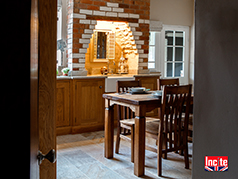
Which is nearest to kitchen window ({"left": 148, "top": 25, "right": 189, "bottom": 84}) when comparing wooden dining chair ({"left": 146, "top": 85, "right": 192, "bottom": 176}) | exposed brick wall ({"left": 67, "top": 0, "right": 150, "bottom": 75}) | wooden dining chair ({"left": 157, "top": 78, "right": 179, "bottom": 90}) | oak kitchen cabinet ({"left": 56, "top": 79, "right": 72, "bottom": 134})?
exposed brick wall ({"left": 67, "top": 0, "right": 150, "bottom": 75})

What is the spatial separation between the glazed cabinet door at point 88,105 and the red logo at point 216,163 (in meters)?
3.35

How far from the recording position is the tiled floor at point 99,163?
9.93 feet

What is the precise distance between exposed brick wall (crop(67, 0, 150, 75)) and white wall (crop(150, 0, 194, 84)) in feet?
3.10

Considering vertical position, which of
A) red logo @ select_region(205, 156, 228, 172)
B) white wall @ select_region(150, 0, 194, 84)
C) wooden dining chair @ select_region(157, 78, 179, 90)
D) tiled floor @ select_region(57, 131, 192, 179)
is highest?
white wall @ select_region(150, 0, 194, 84)

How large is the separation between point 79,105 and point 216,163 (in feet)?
11.4

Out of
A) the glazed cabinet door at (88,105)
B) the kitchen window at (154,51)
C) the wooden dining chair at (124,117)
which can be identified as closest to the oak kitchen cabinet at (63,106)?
the glazed cabinet door at (88,105)

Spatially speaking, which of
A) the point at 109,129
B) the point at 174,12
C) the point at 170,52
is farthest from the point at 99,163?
the point at 174,12

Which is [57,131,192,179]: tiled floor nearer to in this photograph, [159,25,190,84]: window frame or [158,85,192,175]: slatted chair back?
[158,85,192,175]: slatted chair back

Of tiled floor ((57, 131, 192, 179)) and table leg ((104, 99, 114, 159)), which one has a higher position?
table leg ((104, 99, 114, 159))

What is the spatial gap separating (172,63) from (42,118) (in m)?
5.61

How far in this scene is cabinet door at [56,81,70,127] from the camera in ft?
14.8

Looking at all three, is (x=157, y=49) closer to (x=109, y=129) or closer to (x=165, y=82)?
(x=165, y=82)
